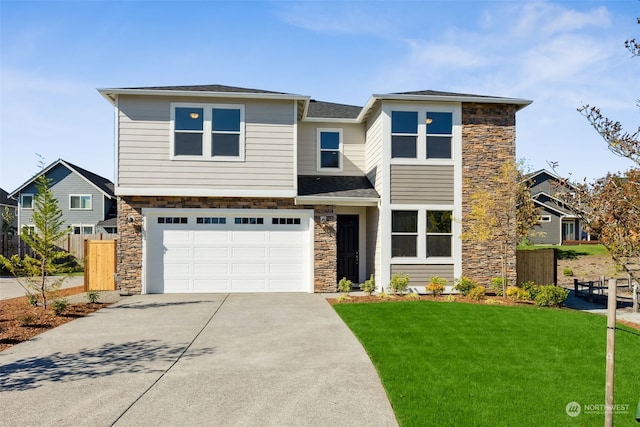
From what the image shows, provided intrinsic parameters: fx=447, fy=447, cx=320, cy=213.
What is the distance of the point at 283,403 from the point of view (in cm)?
516

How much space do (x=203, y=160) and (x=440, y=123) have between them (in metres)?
7.43

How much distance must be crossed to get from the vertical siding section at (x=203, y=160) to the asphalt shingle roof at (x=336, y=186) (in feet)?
3.16

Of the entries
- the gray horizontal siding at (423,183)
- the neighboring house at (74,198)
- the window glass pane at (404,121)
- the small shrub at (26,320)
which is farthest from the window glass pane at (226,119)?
the neighboring house at (74,198)

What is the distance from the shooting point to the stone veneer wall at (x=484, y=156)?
1395 centimetres

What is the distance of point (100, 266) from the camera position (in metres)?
15.0

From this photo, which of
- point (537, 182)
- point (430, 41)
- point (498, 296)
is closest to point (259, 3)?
point (430, 41)

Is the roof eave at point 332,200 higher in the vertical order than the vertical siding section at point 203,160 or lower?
lower

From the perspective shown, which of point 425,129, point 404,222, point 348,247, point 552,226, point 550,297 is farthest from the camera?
point 552,226

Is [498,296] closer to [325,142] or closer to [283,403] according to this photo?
[325,142]

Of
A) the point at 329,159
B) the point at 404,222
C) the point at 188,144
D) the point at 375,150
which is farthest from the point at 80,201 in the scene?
the point at 404,222

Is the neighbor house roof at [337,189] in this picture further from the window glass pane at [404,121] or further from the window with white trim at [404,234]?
the window glass pane at [404,121]

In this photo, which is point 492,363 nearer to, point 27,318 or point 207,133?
point 27,318

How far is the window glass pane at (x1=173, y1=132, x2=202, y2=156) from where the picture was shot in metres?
13.6

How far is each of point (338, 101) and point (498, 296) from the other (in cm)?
1030
